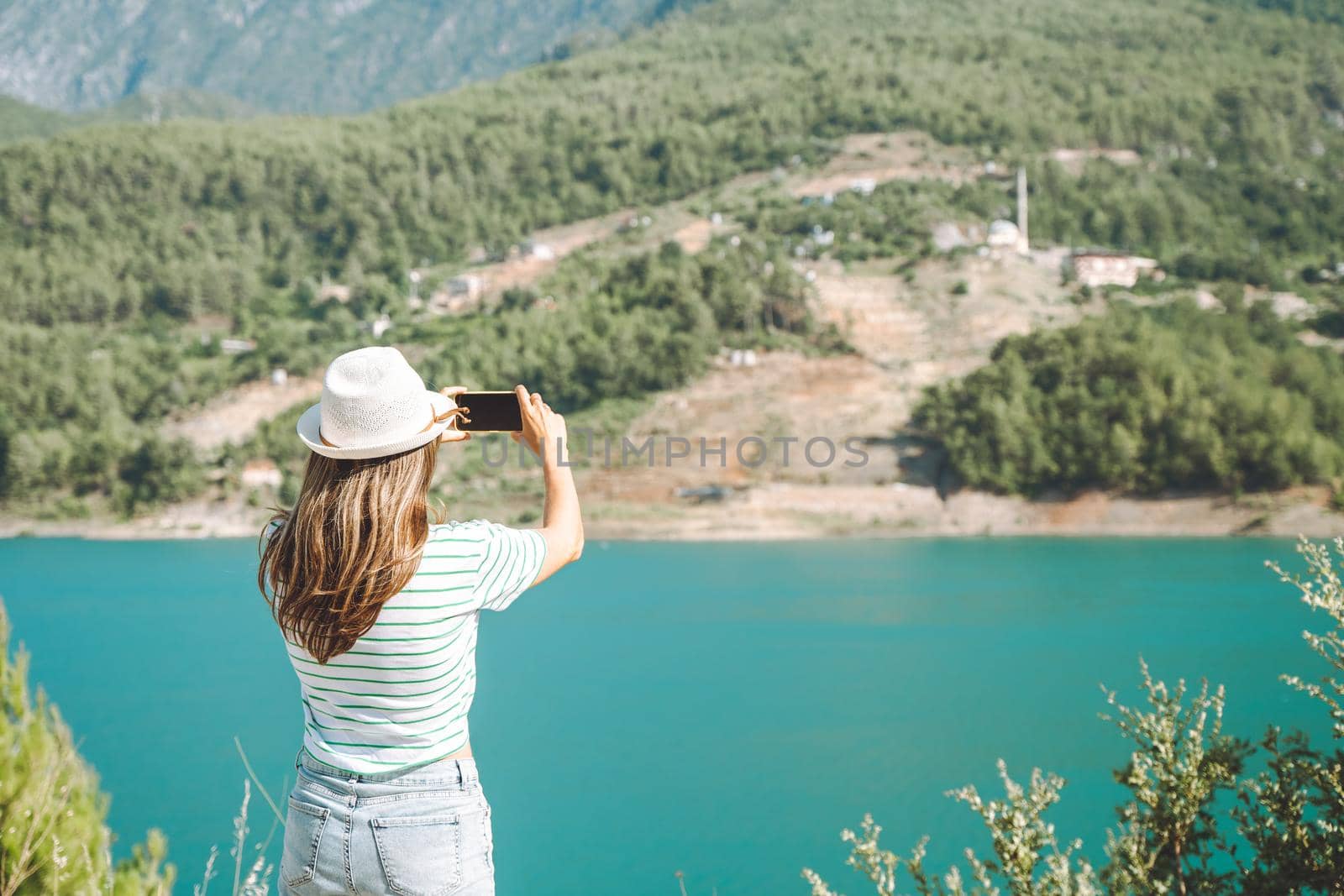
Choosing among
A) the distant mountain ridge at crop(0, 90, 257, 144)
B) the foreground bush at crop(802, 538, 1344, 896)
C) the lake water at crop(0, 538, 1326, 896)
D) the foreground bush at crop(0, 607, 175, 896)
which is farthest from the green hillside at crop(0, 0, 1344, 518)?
the foreground bush at crop(0, 607, 175, 896)

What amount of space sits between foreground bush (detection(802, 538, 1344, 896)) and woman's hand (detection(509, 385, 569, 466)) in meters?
1.84

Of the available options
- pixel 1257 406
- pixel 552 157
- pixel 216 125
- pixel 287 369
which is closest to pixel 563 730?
pixel 1257 406

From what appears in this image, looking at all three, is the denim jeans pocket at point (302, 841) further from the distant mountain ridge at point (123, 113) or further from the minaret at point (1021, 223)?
the distant mountain ridge at point (123, 113)

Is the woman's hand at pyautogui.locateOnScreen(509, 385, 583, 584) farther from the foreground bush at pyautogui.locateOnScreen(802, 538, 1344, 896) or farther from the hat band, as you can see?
the foreground bush at pyautogui.locateOnScreen(802, 538, 1344, 896)

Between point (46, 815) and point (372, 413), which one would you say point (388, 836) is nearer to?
point (372, 413)

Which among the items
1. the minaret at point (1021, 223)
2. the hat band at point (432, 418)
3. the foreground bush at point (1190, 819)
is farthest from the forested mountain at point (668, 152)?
the hat band at point (432, 418)

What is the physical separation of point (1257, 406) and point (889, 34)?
8141cm

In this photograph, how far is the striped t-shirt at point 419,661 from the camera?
1659 millimetres

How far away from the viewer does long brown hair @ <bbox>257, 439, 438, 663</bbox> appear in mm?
1604

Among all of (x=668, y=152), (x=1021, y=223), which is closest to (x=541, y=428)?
(x=1021, y=223)

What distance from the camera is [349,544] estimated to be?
160 cm

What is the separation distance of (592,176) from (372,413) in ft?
311

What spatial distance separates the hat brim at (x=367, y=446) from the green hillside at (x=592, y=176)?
151ft

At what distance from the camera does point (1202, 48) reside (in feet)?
330
